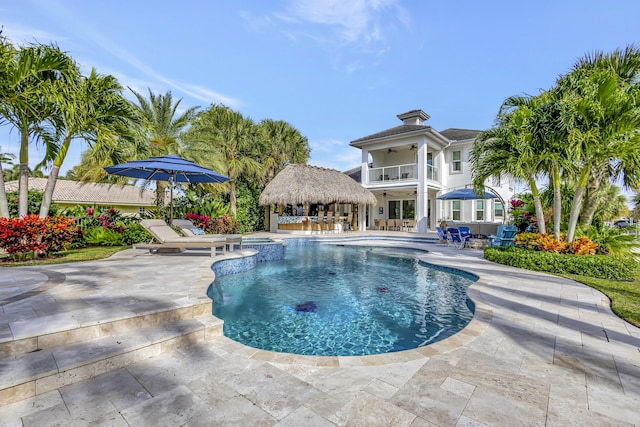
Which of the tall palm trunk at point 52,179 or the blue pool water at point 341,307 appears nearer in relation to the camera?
the blue pool water at point 341,307

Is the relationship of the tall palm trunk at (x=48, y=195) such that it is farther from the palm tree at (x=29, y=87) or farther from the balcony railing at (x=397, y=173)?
the balcony railing at (x=397, y=173)

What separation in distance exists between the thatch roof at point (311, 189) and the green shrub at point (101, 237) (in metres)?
9.57

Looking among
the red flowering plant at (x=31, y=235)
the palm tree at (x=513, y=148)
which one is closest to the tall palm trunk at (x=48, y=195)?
the red flowering plant at (x=31, y=235)

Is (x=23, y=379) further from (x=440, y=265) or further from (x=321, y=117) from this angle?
(x=321, y=117)

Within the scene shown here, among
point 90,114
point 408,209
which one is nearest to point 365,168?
point 408,209

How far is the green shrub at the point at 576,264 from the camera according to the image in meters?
6.90

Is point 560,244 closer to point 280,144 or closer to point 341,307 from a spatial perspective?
point 341,307

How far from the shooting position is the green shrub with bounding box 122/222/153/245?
1099 centimetres

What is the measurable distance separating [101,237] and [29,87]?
5.03 m

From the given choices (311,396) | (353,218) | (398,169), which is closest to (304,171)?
(353,218)

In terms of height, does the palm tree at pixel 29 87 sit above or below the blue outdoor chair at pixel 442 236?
above

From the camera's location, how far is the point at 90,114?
329 inches

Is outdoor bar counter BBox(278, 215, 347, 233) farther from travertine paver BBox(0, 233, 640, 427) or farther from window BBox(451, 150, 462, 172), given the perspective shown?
travertine paver BBox(0, 233, 640, 427)

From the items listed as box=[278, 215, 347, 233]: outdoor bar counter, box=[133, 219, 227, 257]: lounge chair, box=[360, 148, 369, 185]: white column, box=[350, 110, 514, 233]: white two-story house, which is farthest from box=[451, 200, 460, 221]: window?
box=[133, 219, 227, 257]: lounge chair
